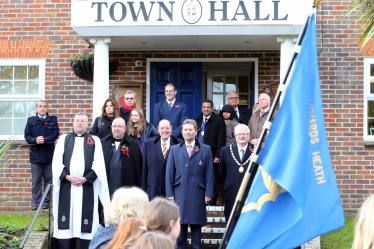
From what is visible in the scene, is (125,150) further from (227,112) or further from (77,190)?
(227,112)

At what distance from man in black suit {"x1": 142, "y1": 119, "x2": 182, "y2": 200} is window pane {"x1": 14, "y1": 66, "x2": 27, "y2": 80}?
14.2ft

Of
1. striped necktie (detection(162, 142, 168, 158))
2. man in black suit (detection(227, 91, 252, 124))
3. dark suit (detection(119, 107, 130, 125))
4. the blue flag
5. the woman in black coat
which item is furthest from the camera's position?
man in black suit (detection(227, 91, 252, 124))

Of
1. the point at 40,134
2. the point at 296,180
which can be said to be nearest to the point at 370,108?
the point at 40,134

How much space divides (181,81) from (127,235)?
9.03m

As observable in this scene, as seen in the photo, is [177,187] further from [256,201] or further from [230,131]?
[256,201]

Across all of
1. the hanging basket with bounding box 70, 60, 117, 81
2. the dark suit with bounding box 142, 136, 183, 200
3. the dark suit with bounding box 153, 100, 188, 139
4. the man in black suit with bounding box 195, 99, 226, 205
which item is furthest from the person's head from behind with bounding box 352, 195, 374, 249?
the hanging basket with bounding box 70, 60, 117, 81

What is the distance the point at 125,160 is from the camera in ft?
30.6

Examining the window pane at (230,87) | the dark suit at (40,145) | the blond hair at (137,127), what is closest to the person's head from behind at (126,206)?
the blond hair at (137,127)

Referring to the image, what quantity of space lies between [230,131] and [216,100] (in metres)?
2.79

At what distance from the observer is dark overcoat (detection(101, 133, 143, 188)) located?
30.6 ft

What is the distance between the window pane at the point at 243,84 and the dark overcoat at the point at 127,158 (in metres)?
4.45

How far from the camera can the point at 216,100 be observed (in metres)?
13.4

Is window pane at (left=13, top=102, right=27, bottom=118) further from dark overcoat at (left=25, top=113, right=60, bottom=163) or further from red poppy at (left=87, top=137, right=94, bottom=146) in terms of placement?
red poppy at (left=87, top=137, right=94, bottom=146)

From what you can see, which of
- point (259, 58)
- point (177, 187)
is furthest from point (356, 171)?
point (177, 187)
